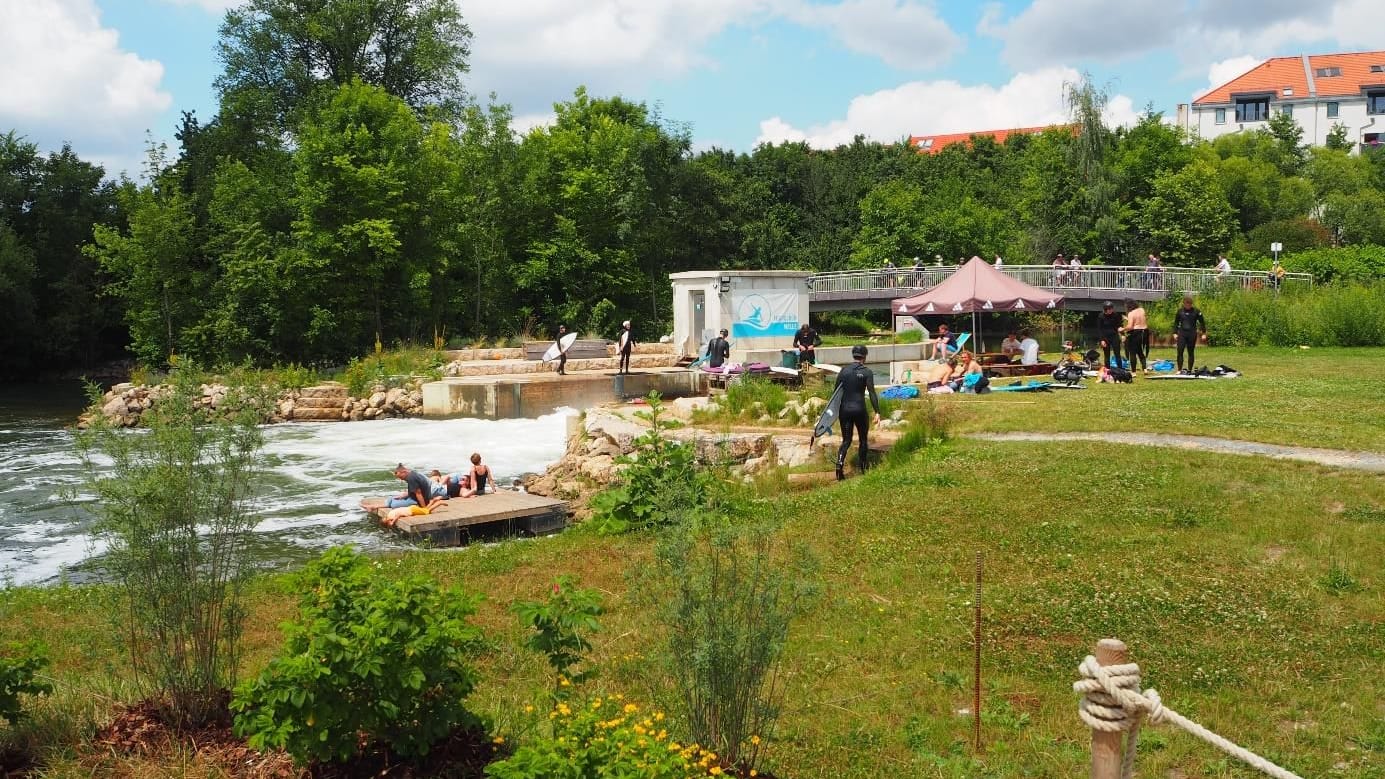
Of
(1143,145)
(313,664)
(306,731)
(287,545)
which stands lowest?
(287,545)

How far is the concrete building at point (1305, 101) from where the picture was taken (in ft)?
297

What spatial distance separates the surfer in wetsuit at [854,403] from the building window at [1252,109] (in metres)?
92.2

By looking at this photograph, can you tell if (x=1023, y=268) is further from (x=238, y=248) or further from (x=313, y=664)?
(x=313, y=664)

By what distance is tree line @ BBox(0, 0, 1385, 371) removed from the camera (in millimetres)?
39281

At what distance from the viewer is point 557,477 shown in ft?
59.5

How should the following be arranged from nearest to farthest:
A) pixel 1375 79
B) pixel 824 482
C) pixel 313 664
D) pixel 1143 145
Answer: pixel 313 664 → pixel 824 482 → pixel 1143 145 → pixel 1375 79

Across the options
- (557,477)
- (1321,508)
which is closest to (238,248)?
(557,477)

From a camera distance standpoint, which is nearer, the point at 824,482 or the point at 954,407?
the point at 824,482

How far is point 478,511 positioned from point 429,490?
4.15 ft

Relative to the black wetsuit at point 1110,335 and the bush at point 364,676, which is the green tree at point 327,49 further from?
the bush at point 364,676

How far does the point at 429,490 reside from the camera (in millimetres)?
15438

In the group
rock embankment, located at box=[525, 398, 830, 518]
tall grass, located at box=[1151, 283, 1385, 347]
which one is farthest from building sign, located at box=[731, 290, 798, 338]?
tall grass, located at box=[1151, 283, 1385, 347]

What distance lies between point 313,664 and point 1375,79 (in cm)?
11010

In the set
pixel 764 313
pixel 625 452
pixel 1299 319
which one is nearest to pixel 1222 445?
pixel 625 452
